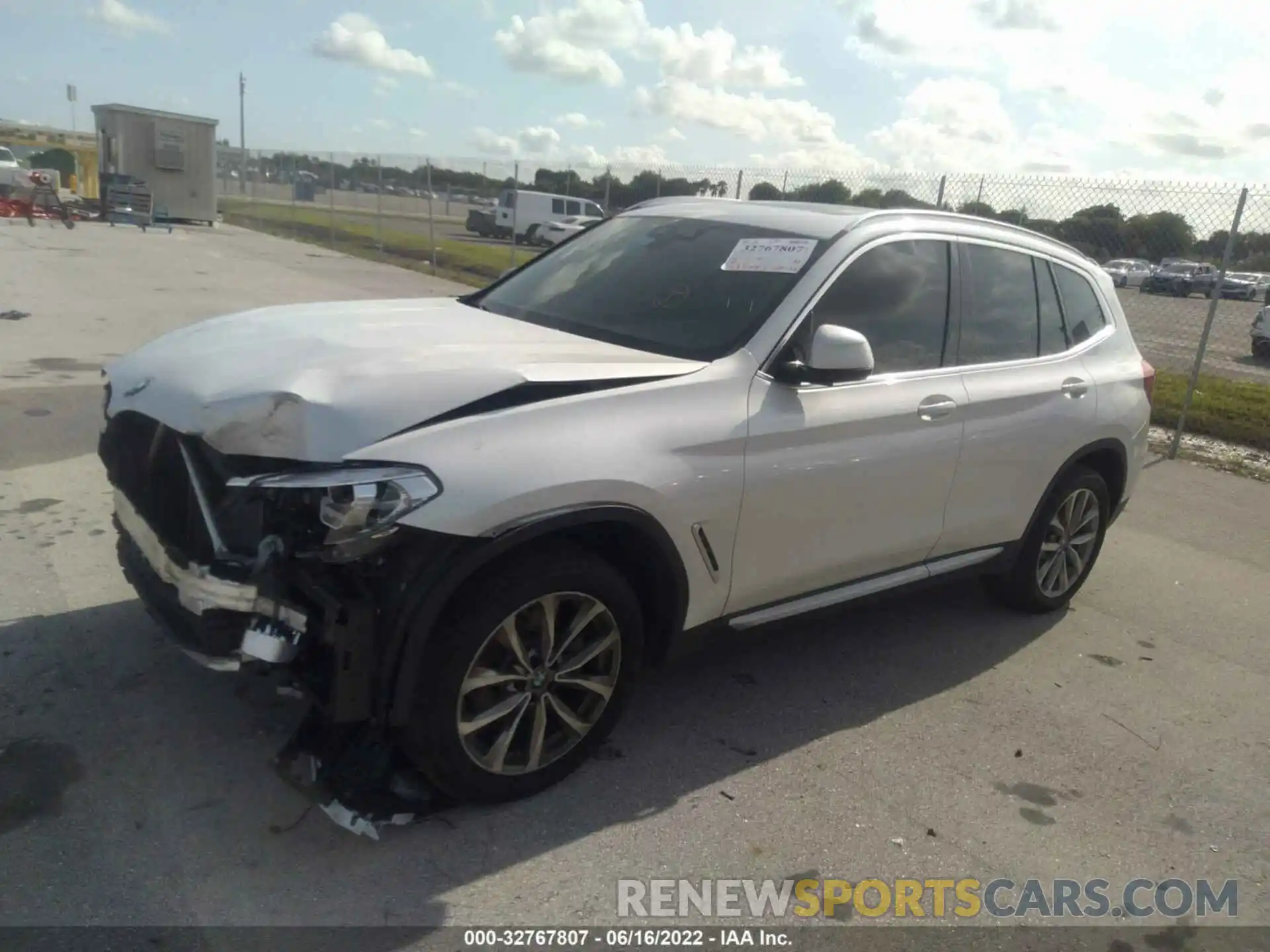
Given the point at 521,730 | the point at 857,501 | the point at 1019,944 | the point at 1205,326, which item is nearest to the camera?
the point at 1019,944

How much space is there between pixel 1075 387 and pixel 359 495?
361 centimetres

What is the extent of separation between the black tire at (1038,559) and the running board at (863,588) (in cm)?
28

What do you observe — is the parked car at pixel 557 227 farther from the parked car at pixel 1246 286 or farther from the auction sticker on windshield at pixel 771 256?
the auction sticker on windshield at pixel 771 256

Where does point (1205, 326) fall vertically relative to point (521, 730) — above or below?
above

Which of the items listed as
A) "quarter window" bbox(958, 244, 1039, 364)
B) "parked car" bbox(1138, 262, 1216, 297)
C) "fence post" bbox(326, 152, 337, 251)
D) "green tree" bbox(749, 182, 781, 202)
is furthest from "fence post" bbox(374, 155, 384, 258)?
"quarter window" bbox(958, 244, 1039, 364)

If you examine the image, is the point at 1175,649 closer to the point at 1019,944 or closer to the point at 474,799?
the point at 1019,944

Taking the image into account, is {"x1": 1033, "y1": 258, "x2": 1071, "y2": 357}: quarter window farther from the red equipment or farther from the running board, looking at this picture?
the red equipment

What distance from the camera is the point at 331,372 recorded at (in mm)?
3088

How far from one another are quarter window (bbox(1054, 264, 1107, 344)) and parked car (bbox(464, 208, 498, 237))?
32.7m

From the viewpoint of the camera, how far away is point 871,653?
4691 millimetres

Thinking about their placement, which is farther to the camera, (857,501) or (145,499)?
(857,501)

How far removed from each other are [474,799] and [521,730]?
0.83 feet

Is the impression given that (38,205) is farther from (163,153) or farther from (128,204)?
(163,153)

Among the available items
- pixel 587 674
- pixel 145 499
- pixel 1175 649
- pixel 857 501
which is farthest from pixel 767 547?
pixel 1175 649
